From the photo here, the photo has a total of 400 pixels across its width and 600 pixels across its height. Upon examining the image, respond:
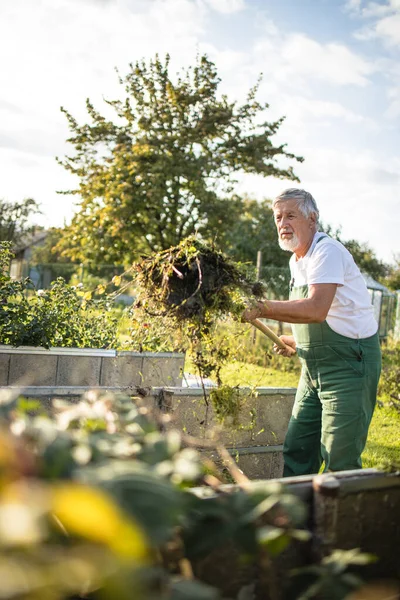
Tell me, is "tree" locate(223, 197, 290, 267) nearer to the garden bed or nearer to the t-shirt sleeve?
the garden bed

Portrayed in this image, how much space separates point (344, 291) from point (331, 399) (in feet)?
1.81

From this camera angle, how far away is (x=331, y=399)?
3016mm

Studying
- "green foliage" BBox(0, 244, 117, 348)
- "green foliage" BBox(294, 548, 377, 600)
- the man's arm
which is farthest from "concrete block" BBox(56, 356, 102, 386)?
"green foliage" BBox(294, 548, 377, 600)

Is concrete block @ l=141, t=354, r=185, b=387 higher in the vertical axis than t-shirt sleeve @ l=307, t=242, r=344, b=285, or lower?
lower

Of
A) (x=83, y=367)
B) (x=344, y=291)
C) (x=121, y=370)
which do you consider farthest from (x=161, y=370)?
(x=344, y=291)

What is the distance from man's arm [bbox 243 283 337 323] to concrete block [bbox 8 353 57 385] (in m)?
1.88

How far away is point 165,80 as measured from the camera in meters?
16.3

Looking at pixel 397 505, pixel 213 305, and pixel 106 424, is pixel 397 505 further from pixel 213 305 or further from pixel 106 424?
pixel 213 305

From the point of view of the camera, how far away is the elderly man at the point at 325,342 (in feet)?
9.50

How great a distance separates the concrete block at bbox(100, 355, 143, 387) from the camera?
4402 mm

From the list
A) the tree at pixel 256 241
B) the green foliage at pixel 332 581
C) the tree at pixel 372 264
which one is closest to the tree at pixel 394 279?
the tree at pixel 372 264

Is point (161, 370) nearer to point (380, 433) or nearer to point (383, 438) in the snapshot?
point (383, 438)

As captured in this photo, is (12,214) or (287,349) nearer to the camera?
→ (287,349)

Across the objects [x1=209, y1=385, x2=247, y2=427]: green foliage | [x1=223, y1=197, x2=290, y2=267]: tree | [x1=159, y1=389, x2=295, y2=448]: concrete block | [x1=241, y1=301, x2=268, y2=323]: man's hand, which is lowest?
[x1=159, y1=389, x2=295, y2=448]: concrete block
